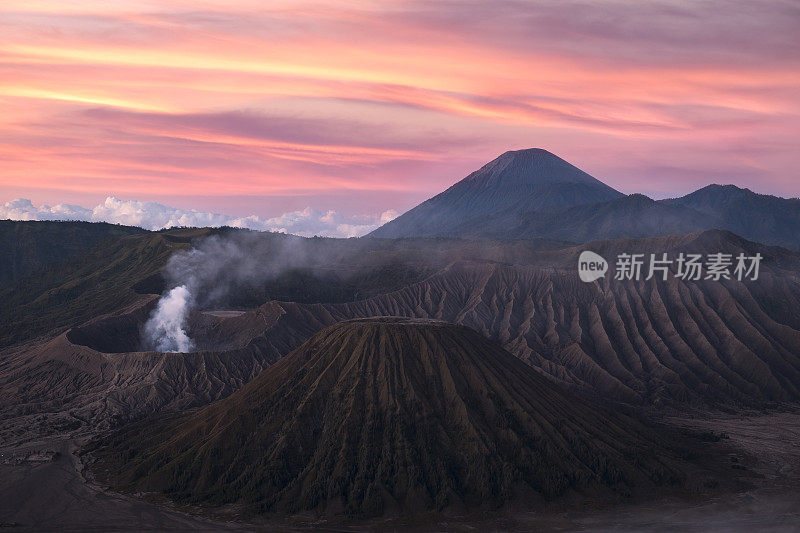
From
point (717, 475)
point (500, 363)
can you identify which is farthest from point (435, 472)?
point (717, 475)

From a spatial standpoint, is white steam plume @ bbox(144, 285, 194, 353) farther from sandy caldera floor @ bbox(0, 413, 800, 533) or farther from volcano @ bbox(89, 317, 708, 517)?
sandy caldera floor @ bbox(0, 413, 800, 533)

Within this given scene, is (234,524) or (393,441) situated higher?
(393,441)

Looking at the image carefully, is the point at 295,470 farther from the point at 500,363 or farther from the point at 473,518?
the point at 500,363

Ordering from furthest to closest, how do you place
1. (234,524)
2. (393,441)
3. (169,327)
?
(169,327) → (393,441) → (234,524)

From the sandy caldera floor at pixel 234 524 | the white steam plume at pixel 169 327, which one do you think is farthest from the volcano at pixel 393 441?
the white steam plume at pixel 169 327

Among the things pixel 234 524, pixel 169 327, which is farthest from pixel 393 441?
pixel 169 327

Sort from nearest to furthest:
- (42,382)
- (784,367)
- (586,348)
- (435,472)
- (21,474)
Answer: (435,472)
(21,474)
(42,382)
(784,367)
(586,348)

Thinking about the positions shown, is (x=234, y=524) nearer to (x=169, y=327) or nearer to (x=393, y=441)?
(x=393, y=441)
